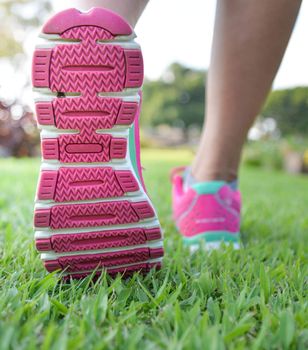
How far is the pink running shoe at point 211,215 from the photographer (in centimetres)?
126

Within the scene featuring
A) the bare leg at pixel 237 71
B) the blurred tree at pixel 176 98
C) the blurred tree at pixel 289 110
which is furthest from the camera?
the blurred tree at pixel 176 98

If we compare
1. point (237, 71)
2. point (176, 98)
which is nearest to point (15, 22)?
point (237, 71)

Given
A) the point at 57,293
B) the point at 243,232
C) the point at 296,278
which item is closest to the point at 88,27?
the point at 57,293

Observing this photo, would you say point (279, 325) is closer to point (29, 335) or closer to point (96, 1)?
point (29, 335)

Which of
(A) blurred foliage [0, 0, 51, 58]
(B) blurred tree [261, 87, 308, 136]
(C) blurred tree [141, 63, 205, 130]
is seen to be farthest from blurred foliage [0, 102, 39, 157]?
(C) blurred tree [141, 63, 205, 130]

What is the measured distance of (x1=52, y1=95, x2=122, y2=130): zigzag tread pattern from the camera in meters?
0.78

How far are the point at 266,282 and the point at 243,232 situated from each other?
0.70 meters

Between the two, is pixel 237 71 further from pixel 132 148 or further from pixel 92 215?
pixel 92 215

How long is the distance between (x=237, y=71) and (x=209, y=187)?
1.06 feet

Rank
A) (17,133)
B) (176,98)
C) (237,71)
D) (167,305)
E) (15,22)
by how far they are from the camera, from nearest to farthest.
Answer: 1. (167,305)
2. (237,71)
3. (17,133)
4. (15,22)
5. (176,98)

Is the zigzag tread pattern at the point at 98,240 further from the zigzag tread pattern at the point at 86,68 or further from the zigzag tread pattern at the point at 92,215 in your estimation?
the zigzag tread pattern at the point at 86,68

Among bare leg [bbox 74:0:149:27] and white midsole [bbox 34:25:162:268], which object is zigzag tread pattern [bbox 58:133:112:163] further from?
bare leg [bbox 74:0:149:27]

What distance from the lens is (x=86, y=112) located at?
2.62ft

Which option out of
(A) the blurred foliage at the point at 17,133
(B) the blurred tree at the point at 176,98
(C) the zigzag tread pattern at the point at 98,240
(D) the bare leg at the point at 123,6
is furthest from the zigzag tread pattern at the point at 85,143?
(B) the blurred tree at the point at 176,98
